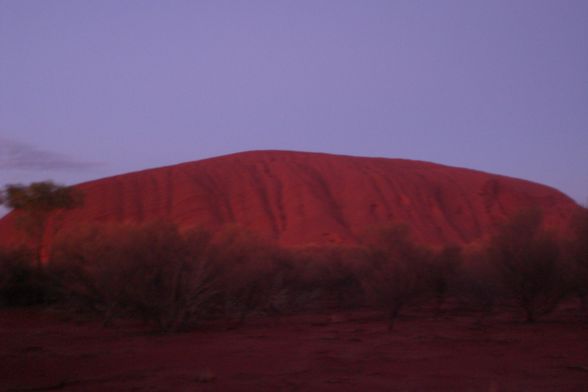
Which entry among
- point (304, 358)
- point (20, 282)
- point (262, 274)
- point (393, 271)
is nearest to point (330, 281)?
point (262, 274)

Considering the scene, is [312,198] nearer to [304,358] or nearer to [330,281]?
[330,281]

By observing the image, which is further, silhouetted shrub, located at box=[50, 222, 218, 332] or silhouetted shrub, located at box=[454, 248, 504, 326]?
silhouetted shrub, located at box=[454, 248, 504, 326]

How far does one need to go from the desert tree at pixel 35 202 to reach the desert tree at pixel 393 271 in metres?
22.1

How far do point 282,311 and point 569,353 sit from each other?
14.4m

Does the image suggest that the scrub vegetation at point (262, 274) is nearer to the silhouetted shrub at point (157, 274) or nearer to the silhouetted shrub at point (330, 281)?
the silhouetted shrub at point (157, 274)

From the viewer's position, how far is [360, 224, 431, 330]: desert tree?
21547 mm

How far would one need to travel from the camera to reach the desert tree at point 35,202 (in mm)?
37281

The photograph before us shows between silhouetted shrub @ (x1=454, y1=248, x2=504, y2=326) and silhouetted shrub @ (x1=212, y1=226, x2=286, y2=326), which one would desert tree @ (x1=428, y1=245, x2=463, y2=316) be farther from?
silhouetted shrub @ (x1=212, y1=226, x2=286, y2=326)

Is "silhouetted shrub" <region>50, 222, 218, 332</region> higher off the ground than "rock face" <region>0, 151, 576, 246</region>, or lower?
lower

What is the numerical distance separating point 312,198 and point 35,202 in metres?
27.9

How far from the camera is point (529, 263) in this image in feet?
72.5

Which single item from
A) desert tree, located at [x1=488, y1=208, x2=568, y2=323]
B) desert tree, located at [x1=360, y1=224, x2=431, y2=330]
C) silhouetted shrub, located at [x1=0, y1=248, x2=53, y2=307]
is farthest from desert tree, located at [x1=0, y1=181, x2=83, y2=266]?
desert tree, located at [x1=488, y1=208, x2=568, y2=323]

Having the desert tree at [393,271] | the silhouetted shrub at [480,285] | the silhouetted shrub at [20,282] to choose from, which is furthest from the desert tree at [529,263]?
the silhouetted shrub at [20,282]

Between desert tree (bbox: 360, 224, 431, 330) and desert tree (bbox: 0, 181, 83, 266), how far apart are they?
72.4 feet
